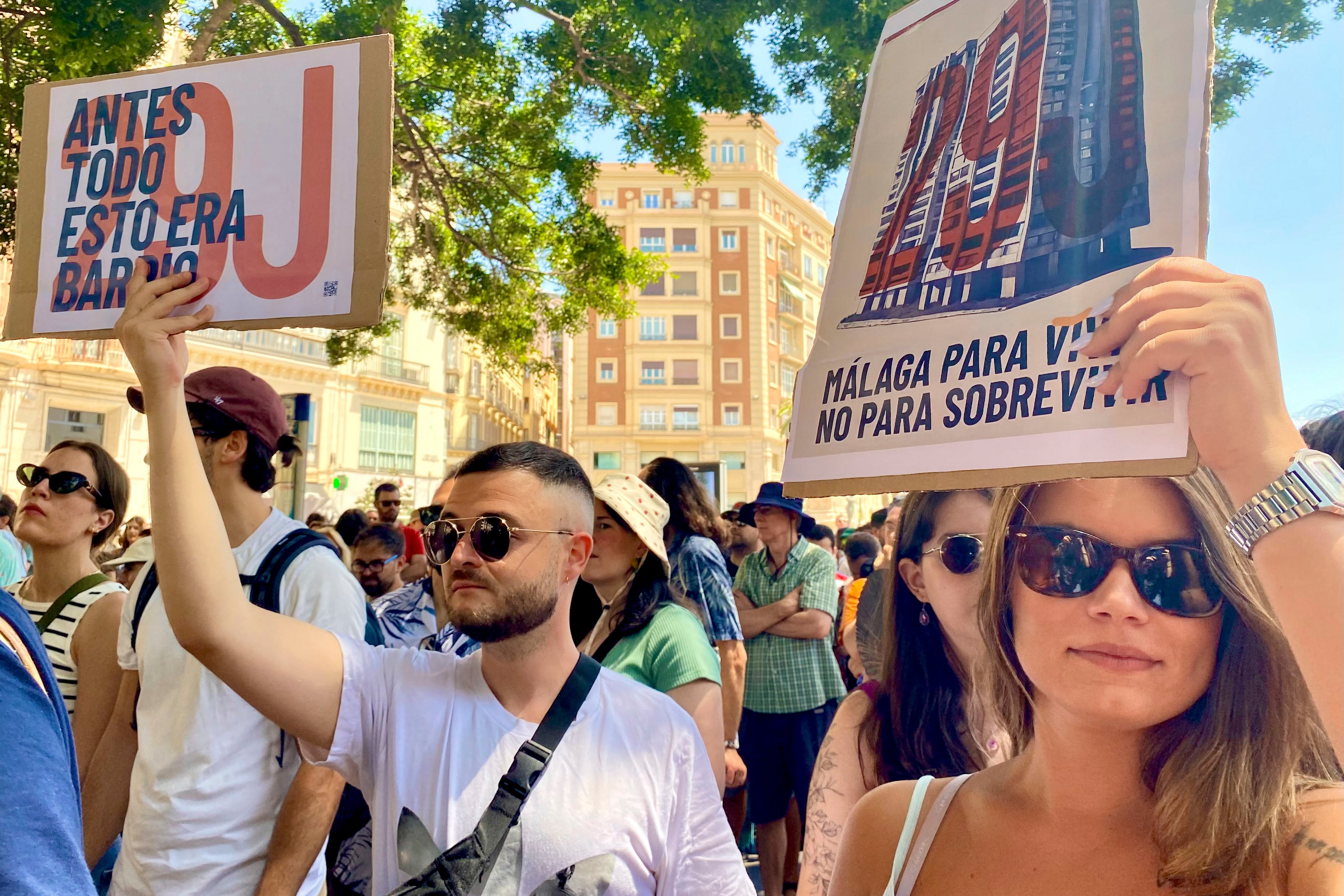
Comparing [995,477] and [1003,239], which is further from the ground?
[1003,239]

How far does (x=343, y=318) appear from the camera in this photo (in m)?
1.96

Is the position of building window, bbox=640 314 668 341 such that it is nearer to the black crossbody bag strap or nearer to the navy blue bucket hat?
the navy blue bucket hat

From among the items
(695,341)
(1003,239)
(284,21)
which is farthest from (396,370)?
(1003,239)

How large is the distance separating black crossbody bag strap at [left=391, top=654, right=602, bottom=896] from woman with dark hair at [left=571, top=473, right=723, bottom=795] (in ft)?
1.97

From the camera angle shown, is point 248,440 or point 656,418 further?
point 656,418

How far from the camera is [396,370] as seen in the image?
4388cm

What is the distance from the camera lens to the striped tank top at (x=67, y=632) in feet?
9.52

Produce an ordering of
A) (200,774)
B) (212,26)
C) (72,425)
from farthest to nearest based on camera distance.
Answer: (72,425) < (212,26) < (200,774)

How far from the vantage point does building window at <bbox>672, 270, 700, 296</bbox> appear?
56.3 m

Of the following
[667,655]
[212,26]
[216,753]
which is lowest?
[216,753]

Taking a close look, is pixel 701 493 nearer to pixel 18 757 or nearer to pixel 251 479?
pixel 251 479

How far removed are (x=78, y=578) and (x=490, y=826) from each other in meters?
2.14

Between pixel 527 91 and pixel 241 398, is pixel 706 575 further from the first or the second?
pixel 527 91

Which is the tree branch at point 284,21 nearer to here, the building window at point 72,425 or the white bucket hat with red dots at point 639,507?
the white bucket hat with red dots at point 639,507
